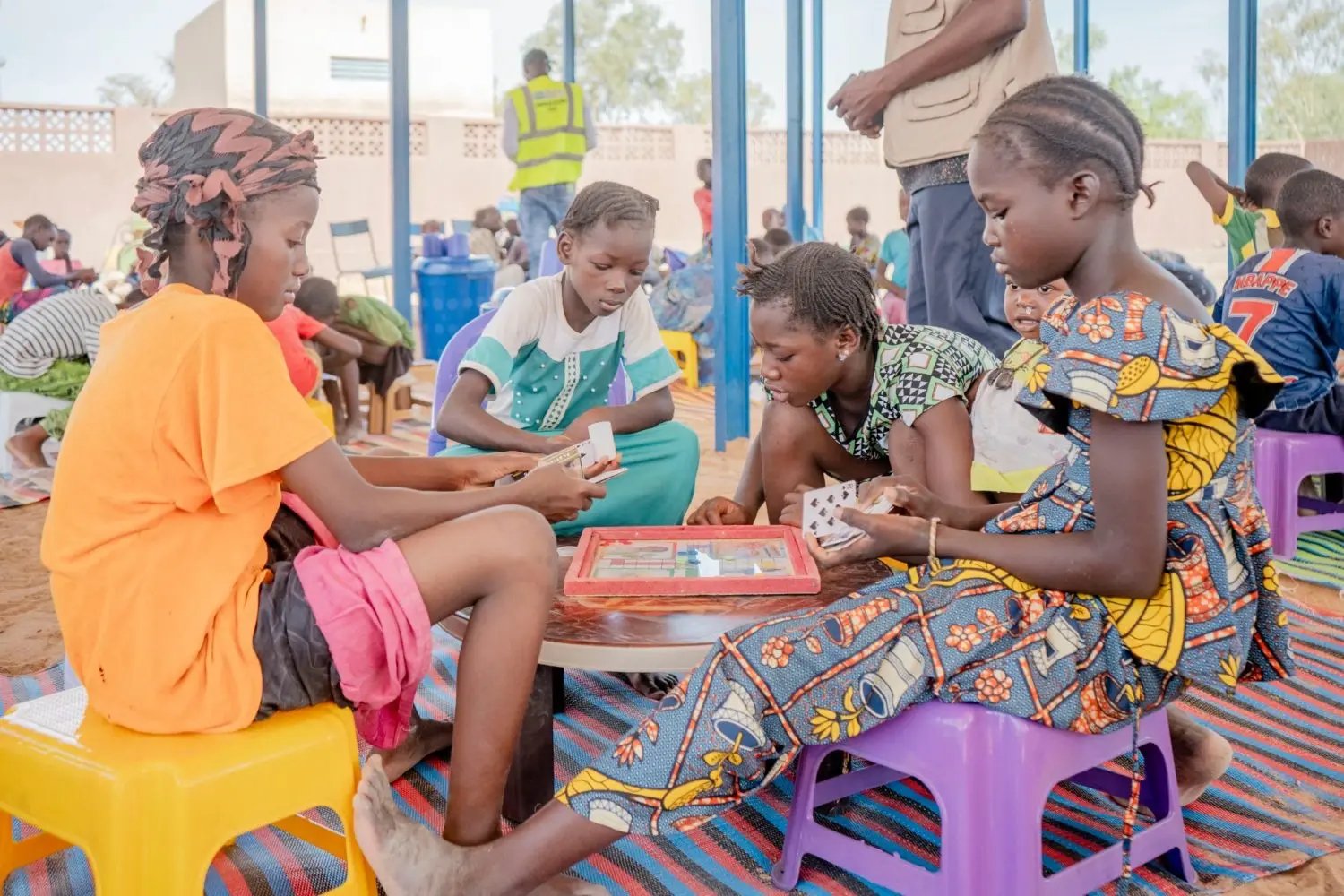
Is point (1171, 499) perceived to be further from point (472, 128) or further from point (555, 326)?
point (472, 128)

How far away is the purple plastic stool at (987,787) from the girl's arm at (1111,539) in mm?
208

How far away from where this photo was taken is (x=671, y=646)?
5.71 ft

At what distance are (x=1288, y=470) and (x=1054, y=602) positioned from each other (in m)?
2.68

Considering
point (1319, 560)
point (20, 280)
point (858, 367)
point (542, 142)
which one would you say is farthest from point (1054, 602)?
point (20, 280)

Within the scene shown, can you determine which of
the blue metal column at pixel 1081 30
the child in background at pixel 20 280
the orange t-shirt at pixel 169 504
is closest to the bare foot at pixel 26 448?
the child in background at pixel 20 280

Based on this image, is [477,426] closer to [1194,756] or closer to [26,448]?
[1194,756]

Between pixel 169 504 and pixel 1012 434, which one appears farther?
pixel 1012 434

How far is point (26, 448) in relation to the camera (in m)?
5.95

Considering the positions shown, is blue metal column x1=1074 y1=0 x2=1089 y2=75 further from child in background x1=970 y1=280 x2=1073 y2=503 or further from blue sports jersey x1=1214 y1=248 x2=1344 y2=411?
child in background x1=970 y1=280 x2=1073 y2=503

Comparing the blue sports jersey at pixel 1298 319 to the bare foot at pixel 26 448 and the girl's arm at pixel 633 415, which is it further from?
the bare foot at pixel 26 448

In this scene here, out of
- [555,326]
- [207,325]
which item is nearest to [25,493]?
[555,326]

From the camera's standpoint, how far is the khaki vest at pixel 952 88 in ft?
10.0

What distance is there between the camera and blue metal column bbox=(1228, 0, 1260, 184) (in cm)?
686

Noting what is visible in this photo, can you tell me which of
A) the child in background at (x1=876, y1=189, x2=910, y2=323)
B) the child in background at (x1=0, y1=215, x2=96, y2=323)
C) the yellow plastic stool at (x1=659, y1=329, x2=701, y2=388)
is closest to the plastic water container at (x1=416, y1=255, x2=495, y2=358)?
the yellow plastic stool at (x1=659, y1=329, x2=701, y2=388)
